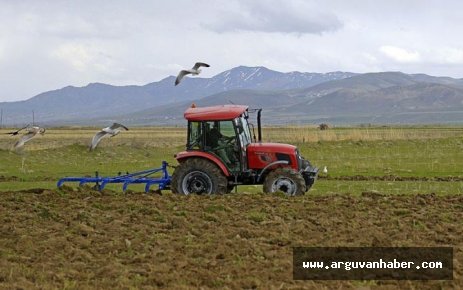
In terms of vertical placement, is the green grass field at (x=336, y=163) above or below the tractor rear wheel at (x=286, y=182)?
below

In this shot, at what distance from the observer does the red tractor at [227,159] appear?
59.0 feet

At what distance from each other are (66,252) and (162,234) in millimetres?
1948

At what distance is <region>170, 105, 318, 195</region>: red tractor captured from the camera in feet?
59.0

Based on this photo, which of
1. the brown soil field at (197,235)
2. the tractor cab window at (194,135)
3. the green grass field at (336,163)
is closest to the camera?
the brown soil field at (197,235)

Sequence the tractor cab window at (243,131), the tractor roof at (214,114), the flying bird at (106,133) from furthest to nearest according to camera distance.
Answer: the flying bird at (106,133) → the tractor cab window at (243,131) → the tractor roof at (214,114)

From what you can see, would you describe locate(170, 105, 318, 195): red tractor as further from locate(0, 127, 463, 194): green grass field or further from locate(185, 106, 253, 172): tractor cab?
locate(0, 127, 463, 194): green grass field

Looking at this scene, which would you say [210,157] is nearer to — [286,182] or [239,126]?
[239,126]

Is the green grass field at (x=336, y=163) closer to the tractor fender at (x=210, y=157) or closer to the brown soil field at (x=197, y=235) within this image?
the tractor fender at (x=210, y=157)

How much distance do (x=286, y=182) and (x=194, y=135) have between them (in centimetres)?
262

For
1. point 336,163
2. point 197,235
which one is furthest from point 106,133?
point 336,163

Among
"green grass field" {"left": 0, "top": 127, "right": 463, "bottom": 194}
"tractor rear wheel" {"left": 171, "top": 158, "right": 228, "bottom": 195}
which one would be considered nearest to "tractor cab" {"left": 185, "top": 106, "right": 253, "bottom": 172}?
"tractor rear wheel" {"left": 171, "top": 158, "right": 228, "bottom": 195}

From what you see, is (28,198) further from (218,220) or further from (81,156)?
(81,156)

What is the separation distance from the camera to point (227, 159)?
A: 59.7 ft

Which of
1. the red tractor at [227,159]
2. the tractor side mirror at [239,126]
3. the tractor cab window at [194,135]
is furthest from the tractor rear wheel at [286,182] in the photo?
the tractor cab window at [194,135]
